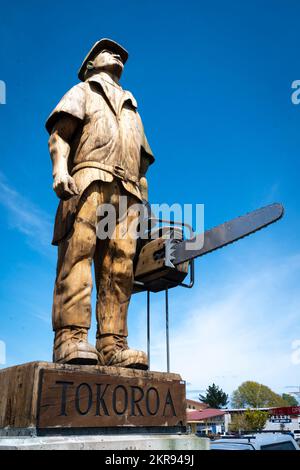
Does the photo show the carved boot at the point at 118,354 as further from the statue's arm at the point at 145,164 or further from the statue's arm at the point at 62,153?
the statue's arm at the point at 145,164

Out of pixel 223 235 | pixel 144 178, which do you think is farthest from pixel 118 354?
pixel 144 178

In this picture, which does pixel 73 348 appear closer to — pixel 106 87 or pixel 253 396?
pixel 106 87

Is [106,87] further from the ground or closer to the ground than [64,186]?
further from the ground

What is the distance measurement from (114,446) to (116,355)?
0.76m

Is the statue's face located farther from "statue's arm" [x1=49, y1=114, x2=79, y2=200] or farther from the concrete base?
the concrete base

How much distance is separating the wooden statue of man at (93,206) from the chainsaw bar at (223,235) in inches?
16.4

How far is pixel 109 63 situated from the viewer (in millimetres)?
4391

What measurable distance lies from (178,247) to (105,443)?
181 cm

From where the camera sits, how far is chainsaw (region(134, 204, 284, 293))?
151 inches

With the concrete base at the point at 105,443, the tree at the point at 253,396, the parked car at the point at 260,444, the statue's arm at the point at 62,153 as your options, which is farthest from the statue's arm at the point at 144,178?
the tree at the point at 253,396

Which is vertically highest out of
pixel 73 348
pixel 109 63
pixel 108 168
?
pixel 109 63

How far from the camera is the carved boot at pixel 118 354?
3477 millimetres
